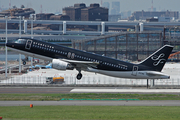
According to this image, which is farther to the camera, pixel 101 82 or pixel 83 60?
pixel 101 82

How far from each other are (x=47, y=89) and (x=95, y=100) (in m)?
26.0

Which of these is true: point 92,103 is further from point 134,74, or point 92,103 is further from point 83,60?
point 134,74

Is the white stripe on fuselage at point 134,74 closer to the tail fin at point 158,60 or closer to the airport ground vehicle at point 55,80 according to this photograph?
the tail fin at point 158,60

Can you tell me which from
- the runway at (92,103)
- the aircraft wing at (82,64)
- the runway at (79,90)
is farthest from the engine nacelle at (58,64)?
the runway at (79,90)

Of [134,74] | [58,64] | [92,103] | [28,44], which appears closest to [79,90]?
[134,74]

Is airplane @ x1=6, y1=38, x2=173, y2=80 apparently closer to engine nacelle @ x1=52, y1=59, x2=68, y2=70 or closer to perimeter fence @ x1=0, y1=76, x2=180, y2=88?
engine nacelle @ x1=52, y1=59, x2=68, y2=70

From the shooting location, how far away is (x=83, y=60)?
67.6 meters

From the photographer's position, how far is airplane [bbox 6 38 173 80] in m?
65.0
